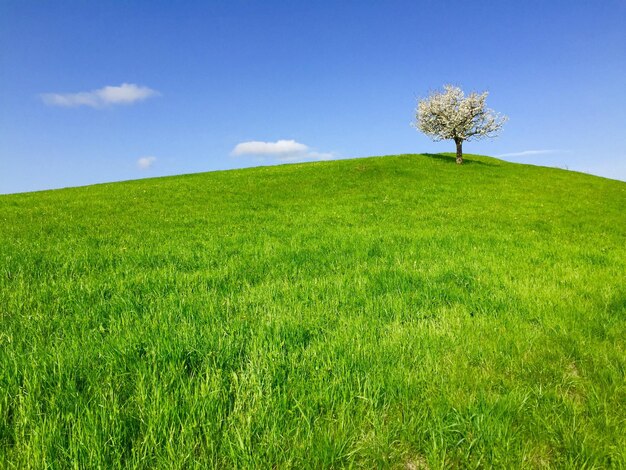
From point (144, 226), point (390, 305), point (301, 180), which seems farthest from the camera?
point (301, 180)

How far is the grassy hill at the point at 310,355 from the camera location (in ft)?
8.81

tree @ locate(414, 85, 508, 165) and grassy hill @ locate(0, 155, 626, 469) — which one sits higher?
tree @ locate(414, 85, 508, 165)

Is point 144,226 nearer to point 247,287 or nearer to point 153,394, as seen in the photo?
point 247,287

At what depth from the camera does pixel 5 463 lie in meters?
2.47

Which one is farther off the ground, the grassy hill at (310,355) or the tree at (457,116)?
the tree at (457,116)

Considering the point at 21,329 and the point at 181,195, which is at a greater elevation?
the point at 181,195

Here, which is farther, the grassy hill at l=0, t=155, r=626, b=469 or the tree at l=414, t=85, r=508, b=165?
the tree at l=414, t=85, r=508, b=165

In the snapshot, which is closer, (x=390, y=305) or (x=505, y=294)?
(x=390, y=305)

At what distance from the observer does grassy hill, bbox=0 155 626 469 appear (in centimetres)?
269

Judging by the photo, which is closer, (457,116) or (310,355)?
(310,355)

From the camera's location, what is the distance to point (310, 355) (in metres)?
3.92

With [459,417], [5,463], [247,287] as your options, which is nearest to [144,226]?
[247,287]

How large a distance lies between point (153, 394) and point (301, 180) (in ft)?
102

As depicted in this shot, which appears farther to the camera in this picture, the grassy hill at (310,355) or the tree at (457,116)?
the tree at (457,116)
